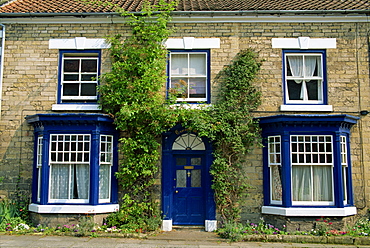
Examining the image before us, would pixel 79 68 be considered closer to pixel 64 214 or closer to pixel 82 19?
pixel 82 19

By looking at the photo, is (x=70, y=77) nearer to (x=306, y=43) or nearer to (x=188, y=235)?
(x=188, y=235)

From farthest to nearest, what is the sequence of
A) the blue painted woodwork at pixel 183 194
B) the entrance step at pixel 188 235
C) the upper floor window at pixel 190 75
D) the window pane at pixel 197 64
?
the window pane at pixel 197 64 → the upper floor window at pixel 190 75 → the blue painted woodwork at pixel 183 194 → the entrance step at pixel 188 235

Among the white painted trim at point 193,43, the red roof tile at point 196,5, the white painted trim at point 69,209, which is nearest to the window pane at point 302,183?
the white painted trim at point 193,43

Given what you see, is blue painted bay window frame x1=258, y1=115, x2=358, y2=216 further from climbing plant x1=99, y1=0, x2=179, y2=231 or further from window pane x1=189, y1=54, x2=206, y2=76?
climbing plant x1=99, y1=0, x2=179, y2=231

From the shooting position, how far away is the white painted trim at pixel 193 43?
37.4 feet

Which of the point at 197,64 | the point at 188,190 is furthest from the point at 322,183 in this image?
the point at 197,64

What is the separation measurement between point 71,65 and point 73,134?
2.33 metres

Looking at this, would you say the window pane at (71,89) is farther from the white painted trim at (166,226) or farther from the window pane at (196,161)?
the white painted trim at (166,226)

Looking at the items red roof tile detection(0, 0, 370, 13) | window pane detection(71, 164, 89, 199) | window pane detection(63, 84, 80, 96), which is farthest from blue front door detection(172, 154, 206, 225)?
red roof tile detection(0, 0, 370, 13)

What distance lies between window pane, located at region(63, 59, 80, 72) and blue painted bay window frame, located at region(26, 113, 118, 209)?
1818 mm

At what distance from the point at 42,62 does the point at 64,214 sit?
4.67 meters

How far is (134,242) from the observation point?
9398 mm

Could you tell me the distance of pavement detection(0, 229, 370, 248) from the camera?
906cm

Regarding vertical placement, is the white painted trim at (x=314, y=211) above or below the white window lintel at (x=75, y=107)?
below
